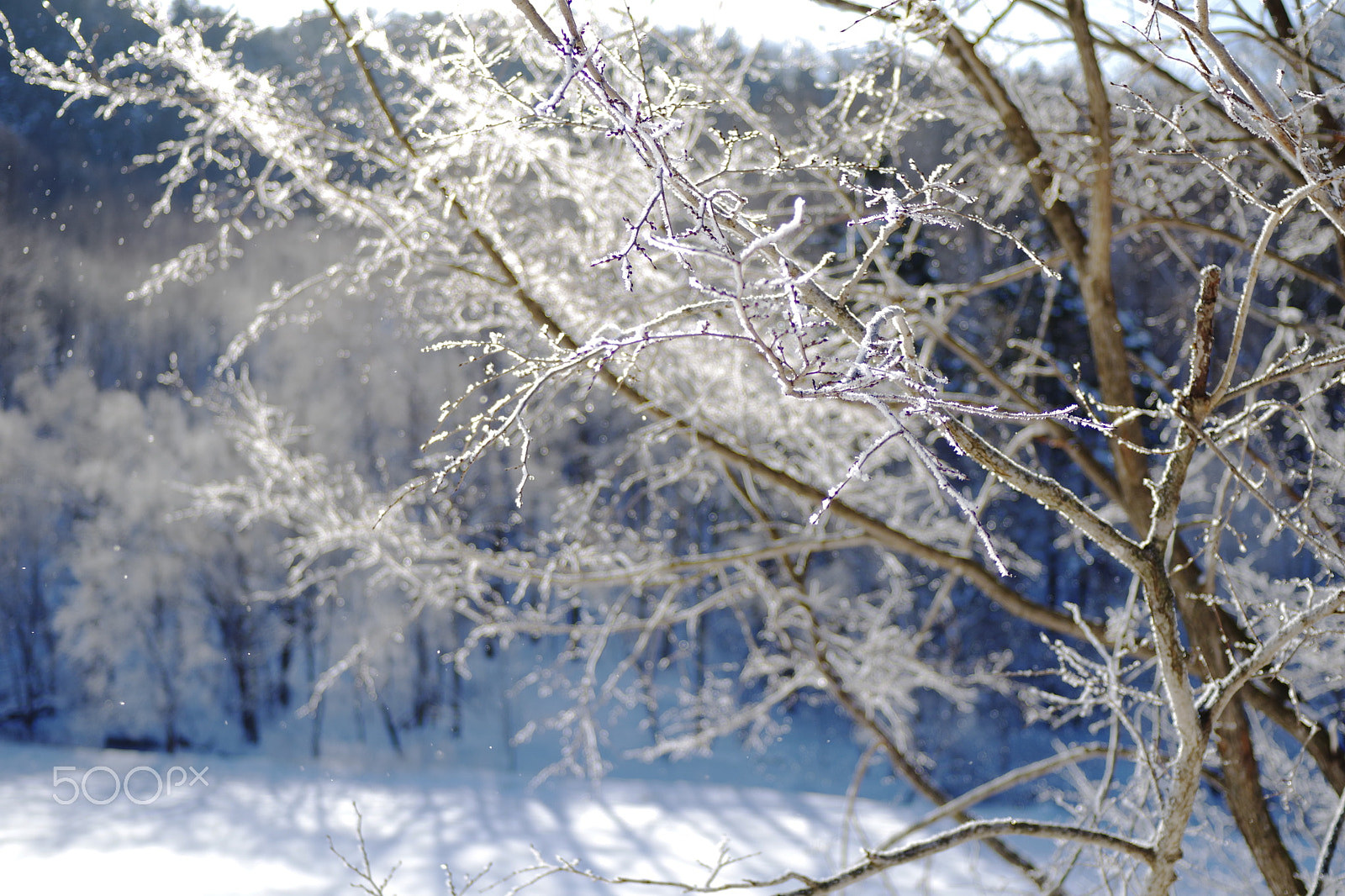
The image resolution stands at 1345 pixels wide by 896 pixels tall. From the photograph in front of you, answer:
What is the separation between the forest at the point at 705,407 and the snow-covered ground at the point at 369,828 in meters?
0.42

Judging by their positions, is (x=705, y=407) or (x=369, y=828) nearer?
(x=705, y=407)

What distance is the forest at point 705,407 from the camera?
3.61ft

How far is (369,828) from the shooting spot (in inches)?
264

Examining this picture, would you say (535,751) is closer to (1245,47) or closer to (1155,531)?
(1245,47)

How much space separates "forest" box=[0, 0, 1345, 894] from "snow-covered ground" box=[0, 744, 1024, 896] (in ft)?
1.36

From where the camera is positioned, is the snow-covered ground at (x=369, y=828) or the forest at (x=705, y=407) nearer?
the forest at (x=705, y=407)

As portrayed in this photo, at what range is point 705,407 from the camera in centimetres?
285

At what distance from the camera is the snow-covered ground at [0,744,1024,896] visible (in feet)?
18.9

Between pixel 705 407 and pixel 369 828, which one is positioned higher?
pixel 705 407

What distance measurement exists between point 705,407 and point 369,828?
514cm

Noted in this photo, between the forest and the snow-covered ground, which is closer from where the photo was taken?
the forest

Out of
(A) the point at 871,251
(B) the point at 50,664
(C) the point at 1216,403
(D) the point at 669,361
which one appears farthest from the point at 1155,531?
(B) the point at 50,664

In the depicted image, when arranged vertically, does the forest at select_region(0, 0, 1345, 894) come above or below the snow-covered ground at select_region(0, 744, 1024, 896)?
above

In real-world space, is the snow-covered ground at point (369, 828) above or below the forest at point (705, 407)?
below
